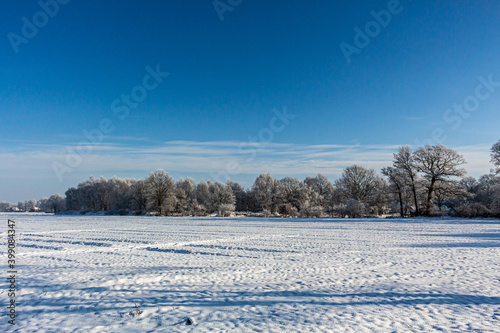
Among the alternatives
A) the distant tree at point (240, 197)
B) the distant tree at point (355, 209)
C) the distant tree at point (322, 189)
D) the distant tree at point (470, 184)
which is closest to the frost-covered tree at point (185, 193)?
the distant tree at point (240, 197)

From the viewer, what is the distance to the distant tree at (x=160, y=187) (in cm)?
6588

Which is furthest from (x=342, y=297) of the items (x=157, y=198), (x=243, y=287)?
(x=157, y=198)

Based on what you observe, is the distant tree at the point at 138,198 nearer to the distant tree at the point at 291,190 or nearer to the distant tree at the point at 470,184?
the distant tree at the point at 291,190

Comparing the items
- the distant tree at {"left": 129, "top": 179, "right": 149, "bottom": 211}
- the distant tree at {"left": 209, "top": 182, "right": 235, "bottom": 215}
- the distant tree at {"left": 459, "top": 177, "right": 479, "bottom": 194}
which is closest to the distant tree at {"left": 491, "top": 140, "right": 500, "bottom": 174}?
the distant tree at {"left": 459, "top": 177, "right": 479, "bottom": 194}

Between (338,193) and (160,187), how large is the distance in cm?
3791

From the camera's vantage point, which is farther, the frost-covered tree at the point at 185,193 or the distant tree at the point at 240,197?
the distant tree at the point at 240,197

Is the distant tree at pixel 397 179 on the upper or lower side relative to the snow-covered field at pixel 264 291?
upper

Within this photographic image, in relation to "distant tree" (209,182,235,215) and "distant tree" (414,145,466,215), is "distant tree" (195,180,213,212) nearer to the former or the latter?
"distant tree" (209,182,235,215)

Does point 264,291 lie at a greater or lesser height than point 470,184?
lesser

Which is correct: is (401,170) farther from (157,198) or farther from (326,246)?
(157,198)

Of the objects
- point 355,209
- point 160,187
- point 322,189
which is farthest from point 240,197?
point 355,209

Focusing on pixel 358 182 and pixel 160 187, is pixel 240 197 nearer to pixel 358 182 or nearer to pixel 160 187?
pixel 160 187

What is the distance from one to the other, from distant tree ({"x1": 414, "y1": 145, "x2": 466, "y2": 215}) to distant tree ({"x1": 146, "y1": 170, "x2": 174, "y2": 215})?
47810mm

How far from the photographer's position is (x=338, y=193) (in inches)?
2483
